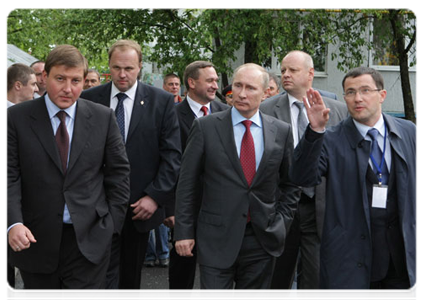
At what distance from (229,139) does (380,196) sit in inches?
43.0

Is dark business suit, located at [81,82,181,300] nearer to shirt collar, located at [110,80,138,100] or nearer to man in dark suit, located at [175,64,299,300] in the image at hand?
shirt collar, located at [110,80,138,100]

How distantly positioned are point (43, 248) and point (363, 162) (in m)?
→ 2.15

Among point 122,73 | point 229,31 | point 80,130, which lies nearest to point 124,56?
point 122,73

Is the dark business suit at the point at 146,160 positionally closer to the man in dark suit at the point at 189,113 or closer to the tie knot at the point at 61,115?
the man in dark suit at the point at 189,113

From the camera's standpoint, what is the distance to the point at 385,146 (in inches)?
184

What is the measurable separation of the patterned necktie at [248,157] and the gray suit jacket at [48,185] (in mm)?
987

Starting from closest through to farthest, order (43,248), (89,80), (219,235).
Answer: (43,248) → (219,235) → (89,80)

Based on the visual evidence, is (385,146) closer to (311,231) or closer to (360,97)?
(360,97)

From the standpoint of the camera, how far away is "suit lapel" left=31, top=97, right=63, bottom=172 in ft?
14.8

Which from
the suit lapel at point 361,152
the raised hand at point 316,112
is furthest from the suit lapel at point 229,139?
the suit lapel at point 361,152

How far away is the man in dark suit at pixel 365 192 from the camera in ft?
14.8

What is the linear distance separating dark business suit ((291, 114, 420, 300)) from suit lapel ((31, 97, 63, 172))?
154 cm

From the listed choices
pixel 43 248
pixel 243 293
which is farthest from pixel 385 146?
pixel 43 248

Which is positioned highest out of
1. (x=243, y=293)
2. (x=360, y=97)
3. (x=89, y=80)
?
(x=89, y=80)
